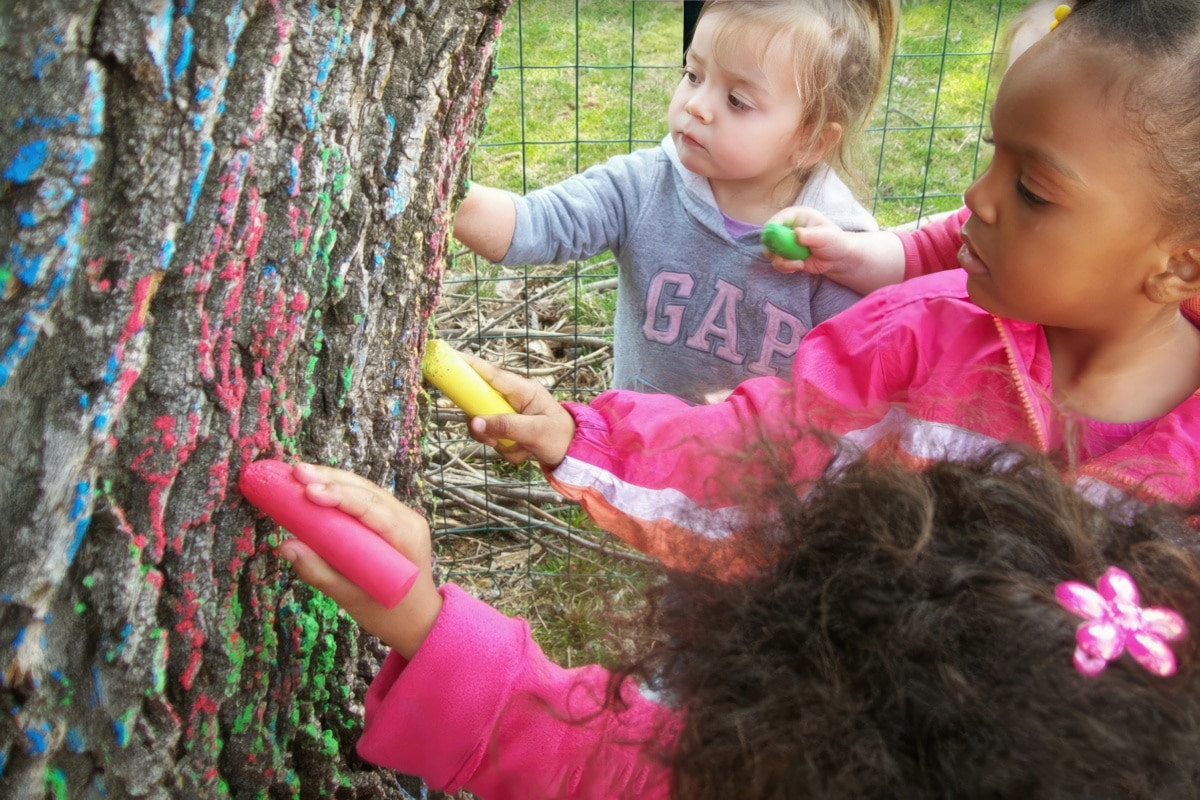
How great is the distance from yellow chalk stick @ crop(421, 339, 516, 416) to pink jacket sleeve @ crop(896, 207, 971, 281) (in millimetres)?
783

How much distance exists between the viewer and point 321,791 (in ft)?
3.94

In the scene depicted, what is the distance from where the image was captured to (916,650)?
0.71m

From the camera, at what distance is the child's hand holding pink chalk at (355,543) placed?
0.88 m

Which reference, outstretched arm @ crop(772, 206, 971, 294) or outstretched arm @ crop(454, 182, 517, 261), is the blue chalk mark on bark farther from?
outstretched arm @ crop(772, 206, 971, 294)

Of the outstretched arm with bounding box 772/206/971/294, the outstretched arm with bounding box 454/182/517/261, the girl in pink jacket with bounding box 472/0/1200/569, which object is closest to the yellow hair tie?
the girl in pink jacket with bounding box 472/0/1200/569

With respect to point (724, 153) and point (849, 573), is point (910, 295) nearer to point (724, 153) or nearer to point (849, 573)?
point (724, 153)

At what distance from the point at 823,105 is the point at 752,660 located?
1.17 meters

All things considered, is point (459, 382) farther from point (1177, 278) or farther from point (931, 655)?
point (1177, 278)

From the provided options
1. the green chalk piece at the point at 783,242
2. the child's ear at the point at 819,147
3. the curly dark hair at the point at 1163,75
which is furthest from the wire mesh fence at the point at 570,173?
the curly dark hair at the point at 1163,75

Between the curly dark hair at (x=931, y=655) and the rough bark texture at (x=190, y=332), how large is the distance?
434mm

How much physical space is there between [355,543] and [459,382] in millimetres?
424

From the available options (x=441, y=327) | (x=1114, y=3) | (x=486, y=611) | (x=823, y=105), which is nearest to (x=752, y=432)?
(x=486, y=611)

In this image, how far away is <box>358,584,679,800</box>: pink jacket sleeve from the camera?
3.12 feet

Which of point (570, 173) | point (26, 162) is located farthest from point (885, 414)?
point (570, 173)
